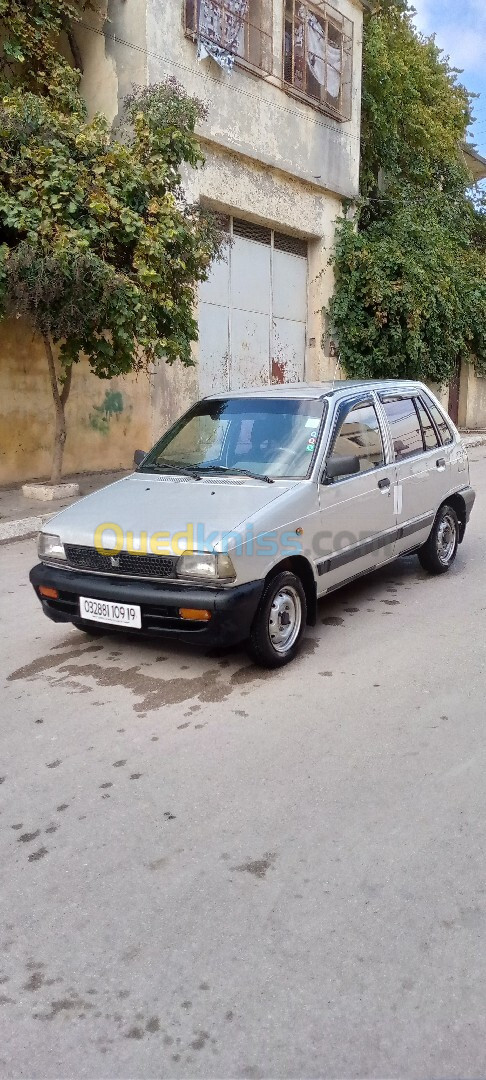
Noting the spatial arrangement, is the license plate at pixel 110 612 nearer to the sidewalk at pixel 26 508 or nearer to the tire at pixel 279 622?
the tire at pixel 279 622

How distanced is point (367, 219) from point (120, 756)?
1704 centimetres

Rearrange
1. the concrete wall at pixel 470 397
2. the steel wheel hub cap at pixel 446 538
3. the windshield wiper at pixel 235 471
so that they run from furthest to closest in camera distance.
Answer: the concrete wall at pixel 470 397
the steel wheel hub cap at pixel 446 538
the windshield wiper at pixel 235 471

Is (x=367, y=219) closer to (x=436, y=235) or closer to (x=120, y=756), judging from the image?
(x=436, y=235)

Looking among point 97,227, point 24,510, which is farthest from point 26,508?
point 97,227

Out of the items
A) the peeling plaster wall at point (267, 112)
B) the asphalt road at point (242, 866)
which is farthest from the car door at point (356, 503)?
the peeling plaster wall at point (267, 112)

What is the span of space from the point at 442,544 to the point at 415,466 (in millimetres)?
928

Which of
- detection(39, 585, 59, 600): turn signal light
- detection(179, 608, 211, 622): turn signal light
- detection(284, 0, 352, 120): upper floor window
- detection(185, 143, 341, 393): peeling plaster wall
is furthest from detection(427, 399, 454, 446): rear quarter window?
detection(284, 0, 352, 120): upper floor window

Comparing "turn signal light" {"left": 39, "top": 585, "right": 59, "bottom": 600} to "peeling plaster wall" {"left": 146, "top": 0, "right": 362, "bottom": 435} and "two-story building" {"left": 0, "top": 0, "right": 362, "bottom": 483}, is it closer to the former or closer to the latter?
"two-story building" {"left": 0, "top": 0, "right": 362, "bottom": 483}

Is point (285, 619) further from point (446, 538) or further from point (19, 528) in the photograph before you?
point (19, 528)

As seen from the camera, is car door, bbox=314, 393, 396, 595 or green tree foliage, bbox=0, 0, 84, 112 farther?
green tree foliage, bbox=0, 0, 84, 112

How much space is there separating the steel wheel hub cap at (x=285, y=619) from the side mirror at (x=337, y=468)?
0.78m

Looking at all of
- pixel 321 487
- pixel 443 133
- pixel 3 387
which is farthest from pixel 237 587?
pixel 443 133

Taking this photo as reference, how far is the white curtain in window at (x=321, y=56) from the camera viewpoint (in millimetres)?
15031

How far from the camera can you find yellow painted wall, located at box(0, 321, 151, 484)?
11312mm
